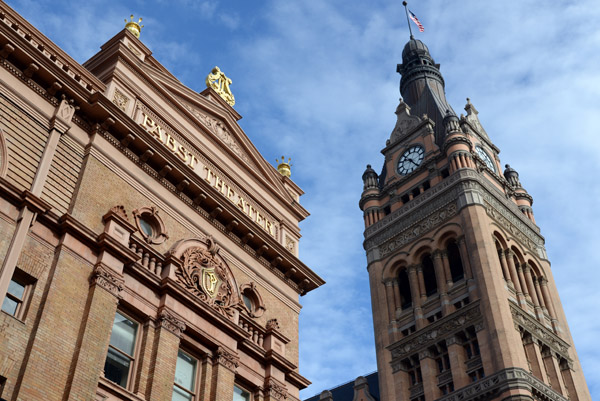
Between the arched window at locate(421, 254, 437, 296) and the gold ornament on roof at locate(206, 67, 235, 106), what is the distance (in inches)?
1609

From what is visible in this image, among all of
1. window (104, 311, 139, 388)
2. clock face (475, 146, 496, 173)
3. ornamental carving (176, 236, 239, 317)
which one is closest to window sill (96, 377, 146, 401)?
window (104, 311, 139, 388)

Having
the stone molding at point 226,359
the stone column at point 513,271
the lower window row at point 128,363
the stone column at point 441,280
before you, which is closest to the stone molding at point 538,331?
the stone column at point 513,271

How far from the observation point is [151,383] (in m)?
19.4

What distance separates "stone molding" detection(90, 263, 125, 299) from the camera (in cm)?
1947

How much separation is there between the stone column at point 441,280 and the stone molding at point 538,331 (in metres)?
5.55

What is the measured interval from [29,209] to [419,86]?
79.2 m

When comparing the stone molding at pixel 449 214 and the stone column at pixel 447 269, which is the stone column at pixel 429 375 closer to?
the stone column at pixel 447 269

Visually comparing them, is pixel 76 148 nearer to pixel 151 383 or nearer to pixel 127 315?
pixel 127 315

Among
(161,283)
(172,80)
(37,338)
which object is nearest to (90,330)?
(37,338)

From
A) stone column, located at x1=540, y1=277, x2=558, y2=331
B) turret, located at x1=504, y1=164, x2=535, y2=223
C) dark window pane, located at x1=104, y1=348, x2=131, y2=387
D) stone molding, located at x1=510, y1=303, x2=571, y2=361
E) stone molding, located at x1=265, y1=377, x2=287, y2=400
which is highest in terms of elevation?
turret, located at x1=504, y1=164, x2=535, y2=223

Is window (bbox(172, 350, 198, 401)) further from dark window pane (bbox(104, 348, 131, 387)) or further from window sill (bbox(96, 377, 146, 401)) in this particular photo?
window sill (bbox(96, 377, 146, 401))

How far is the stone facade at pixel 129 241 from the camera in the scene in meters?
17.9

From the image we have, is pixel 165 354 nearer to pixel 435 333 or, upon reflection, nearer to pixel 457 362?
pixel 457 362

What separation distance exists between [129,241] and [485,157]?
62111 mm
